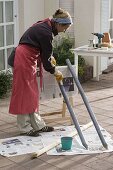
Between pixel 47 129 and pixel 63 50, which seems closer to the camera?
pixel 47 129

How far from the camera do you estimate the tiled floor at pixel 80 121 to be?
13.1 feet

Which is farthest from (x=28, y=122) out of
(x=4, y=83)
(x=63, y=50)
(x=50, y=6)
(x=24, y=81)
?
(x=50, y=6)

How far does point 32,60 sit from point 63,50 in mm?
3129

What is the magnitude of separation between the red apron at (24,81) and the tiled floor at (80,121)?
1.43 feet

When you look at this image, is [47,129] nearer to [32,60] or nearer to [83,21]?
[32,60]

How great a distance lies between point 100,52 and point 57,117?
1.70 meters

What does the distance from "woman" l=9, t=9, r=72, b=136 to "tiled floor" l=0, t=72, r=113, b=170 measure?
1.53 ft

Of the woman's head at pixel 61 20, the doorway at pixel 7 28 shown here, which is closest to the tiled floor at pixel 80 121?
the doorway at pixel 7 28

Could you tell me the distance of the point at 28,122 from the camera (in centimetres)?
489

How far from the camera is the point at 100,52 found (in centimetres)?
675

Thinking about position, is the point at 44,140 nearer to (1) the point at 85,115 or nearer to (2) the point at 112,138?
(2) the point at 112,138

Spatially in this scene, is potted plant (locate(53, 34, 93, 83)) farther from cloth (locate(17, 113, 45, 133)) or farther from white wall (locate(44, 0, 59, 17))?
cloth (locate(17, 113, 45, 133))

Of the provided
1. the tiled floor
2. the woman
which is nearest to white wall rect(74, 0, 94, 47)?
the tiled floor

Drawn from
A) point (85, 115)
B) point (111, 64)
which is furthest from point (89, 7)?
point (85, 115)
